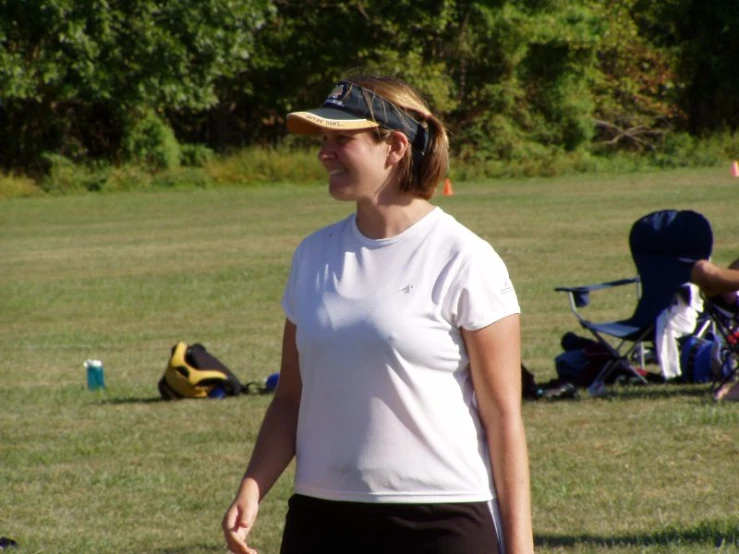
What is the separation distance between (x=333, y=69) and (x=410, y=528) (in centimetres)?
4503

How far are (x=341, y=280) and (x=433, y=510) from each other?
0.49 m

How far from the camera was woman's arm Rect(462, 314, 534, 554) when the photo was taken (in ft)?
8.81

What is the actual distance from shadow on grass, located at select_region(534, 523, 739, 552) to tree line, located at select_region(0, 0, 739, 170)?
36462 mm

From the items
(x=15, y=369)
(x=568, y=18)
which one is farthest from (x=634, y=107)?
(x=15, y=369)

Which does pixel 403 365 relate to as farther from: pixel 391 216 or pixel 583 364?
pixel 583 364

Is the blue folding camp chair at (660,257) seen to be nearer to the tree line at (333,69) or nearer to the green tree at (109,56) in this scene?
the green tree at (109,56)

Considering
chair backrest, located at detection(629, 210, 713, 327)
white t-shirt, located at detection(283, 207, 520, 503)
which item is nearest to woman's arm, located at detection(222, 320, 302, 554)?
white t-shirt, located at detection(283, 207, 520, 503)

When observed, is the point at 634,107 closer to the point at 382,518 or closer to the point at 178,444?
the point at 178,444

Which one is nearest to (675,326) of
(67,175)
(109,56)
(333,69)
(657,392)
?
(657,392)

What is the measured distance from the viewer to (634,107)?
51719 millimetres

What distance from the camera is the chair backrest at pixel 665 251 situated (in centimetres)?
989

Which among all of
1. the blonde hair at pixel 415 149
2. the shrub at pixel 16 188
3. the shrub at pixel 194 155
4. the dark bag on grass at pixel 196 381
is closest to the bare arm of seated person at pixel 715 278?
the dark bag on grass at pixel 196 381

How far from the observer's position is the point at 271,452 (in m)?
2.94

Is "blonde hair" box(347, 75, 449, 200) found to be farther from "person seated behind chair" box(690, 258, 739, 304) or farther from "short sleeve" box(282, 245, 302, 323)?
"person seated behind chair" box(690, 258, 739, 304)
